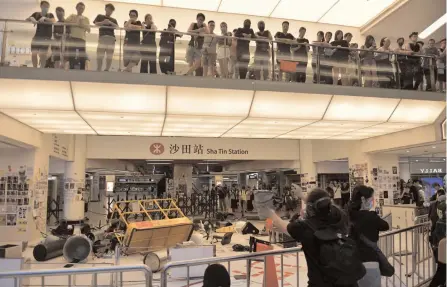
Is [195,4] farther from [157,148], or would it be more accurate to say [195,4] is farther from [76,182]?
[76,182]

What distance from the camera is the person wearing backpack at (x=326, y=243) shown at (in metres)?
2.54

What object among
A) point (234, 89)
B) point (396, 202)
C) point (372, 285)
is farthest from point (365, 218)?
point (396, 202)

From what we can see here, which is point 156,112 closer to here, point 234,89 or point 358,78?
point 234,89

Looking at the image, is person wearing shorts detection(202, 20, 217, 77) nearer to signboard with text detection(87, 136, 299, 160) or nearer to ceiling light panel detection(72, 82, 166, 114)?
ceiling light panel detection(72, 82, 166, 114)

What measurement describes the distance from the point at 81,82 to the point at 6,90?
5.53ft

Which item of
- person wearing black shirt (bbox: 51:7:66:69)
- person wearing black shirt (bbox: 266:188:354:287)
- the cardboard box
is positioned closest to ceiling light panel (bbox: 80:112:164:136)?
person wearing black shirt (bbox: 51:7:66:69)

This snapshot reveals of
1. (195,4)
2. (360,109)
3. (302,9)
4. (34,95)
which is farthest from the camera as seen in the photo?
(302,9)

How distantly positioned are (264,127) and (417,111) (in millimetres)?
4773

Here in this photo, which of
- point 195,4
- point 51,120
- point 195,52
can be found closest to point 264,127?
point 195,52

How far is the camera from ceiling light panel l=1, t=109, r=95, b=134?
10094 mm

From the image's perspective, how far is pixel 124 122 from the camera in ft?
39.0

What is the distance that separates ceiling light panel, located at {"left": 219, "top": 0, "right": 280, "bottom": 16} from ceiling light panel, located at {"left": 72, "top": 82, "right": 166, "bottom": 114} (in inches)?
353

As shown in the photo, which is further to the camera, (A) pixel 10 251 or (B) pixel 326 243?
(A) pixel 10 251

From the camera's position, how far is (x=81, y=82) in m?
8.29
